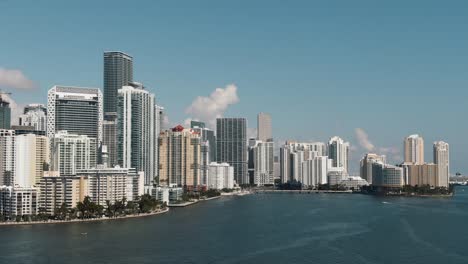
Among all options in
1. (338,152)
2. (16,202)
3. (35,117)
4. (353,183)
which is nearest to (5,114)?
(35,117)

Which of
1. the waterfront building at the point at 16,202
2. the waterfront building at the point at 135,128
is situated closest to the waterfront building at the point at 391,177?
the waterfront building at the point at 135,128

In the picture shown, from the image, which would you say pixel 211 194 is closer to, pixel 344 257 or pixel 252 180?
pixel 252 180

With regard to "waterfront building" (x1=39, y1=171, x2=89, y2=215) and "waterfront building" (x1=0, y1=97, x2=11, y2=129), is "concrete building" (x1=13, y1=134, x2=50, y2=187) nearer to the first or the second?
"waterfront building" (x1=39, y1=171, x2=89, y2=215)

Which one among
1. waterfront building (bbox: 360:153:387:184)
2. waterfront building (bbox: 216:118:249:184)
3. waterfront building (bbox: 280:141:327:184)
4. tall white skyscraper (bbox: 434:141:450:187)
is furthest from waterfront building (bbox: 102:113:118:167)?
waterfront building (bbox: 360:153:387:184)

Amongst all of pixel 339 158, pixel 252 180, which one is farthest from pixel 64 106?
pixel 339 158

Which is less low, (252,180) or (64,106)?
(64,106)

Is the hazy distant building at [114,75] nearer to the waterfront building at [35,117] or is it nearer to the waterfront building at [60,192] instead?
the waterfront building at [35,117]
